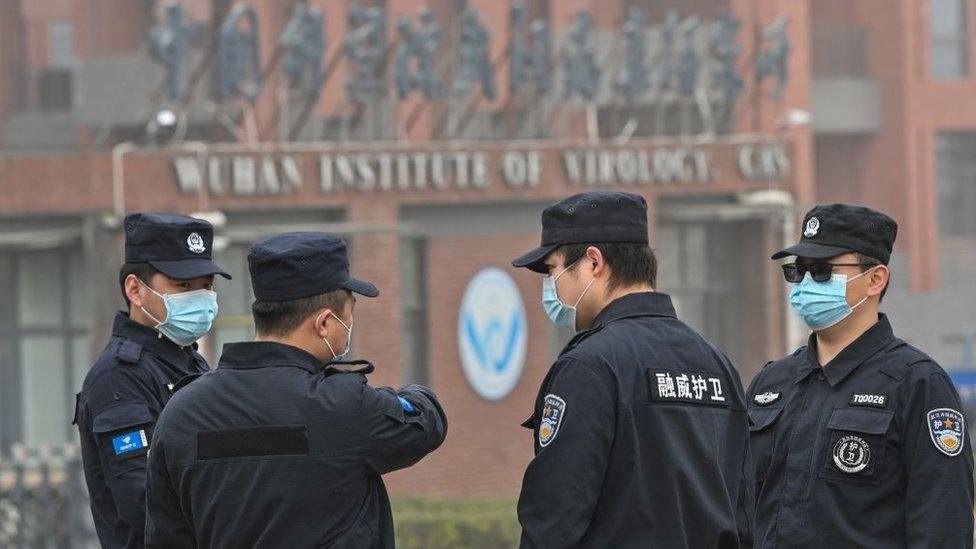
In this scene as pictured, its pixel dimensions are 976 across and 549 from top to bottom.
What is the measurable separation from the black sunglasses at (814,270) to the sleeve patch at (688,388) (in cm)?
90

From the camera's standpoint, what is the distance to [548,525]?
3.79 metres

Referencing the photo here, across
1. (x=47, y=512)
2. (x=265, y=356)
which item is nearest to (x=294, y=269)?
(x=265, y=356)

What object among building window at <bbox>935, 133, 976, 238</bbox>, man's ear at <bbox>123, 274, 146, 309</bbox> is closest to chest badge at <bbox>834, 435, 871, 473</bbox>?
man's ear at <bbox>123, 274, 146, 309</bbox>

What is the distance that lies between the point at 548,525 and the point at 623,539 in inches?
7.8

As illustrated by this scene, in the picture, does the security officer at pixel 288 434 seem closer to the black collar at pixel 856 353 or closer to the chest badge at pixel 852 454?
the chest badge at pixel 852 454

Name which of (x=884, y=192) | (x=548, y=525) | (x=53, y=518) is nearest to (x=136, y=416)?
(x=548, y=525)

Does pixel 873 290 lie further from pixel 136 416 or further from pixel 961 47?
pixel 961 47

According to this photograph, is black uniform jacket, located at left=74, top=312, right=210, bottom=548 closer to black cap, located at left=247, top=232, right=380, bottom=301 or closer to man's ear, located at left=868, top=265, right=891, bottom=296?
black cap, located at left=247, top=232, right=380, bottom=301

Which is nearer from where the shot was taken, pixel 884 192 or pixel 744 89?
pixel 744 89

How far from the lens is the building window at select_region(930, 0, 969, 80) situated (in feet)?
107

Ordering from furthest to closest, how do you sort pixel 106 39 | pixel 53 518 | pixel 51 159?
1. pixel 106 39
2. pixel 51 159
3. pixel 53 518

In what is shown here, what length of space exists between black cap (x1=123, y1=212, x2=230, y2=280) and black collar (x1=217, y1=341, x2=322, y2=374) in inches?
40.6

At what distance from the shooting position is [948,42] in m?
32.8

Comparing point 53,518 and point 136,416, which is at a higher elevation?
point 136,416
